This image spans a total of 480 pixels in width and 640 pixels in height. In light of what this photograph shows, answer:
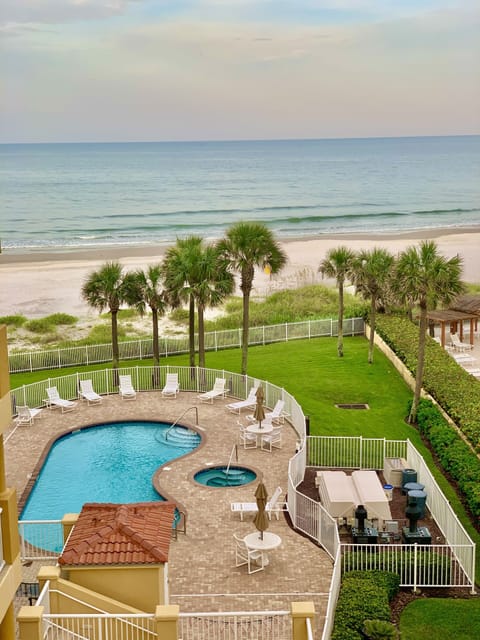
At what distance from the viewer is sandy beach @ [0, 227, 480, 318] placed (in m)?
50.0

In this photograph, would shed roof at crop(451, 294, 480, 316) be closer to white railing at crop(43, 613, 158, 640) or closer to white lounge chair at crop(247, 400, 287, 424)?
white lounge chair at crop(247, 400, 287, 424)

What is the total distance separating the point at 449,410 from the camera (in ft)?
77.4

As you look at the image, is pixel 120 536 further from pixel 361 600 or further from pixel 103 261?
pixel 103 261

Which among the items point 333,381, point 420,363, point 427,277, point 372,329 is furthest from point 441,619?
point 372,329

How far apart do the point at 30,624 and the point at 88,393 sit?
55.0 feet

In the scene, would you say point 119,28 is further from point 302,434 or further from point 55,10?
point 302,434

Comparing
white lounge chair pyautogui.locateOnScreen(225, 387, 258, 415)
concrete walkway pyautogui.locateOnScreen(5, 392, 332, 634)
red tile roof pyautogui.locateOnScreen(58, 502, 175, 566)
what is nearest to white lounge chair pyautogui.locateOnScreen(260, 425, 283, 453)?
concrete walkway pyautogui.locateOnScreen(5, 392, 332, 634)

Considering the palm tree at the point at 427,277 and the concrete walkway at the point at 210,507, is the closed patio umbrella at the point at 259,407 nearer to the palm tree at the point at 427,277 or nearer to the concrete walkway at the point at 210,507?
the concrete walkway at the point at 210,507

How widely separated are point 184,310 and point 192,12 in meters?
85.7

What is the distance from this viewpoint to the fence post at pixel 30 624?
10578 millimetres

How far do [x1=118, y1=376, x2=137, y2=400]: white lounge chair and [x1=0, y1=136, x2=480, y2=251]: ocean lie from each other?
4632 cm

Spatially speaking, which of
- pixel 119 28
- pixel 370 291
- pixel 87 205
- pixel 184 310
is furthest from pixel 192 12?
pixel 370 291

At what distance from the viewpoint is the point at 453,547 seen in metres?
15.9

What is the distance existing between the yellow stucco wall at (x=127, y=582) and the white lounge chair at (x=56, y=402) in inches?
566
